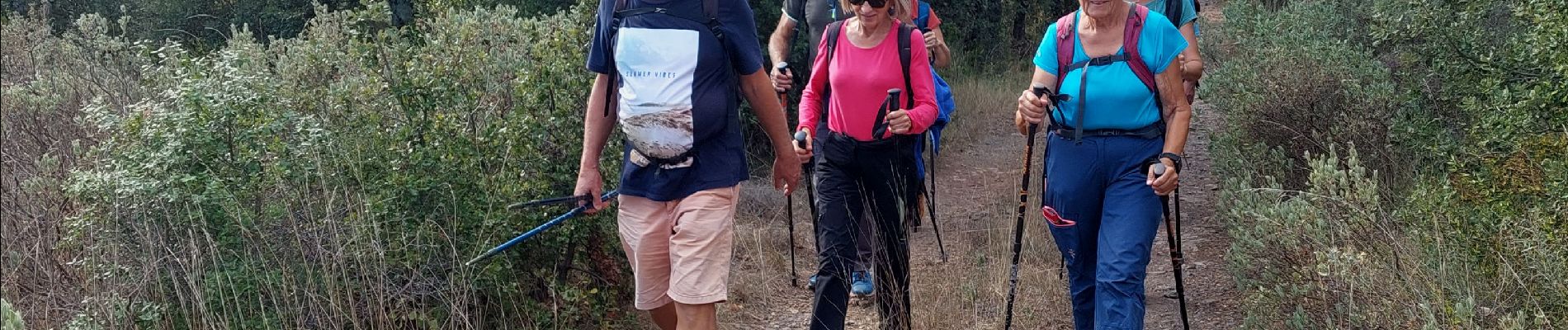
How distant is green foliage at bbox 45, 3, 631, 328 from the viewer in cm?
457

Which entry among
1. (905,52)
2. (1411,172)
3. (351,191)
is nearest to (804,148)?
(905,52)

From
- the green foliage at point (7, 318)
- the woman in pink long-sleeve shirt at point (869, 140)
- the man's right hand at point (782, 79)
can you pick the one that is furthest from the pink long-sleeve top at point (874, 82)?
the green foliage at point (7, 318)

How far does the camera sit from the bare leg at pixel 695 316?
14.4ft

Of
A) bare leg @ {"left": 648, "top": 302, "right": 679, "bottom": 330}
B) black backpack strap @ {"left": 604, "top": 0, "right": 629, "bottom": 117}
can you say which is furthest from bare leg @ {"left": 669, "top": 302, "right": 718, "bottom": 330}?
black backpack strap @ {"left": 604, "top": 0, "right": 629, "bottom": 117}

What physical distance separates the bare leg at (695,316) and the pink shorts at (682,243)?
35mm

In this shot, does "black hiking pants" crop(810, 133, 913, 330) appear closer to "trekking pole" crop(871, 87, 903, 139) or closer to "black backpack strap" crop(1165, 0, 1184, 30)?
"trekking pole" crop(871, 87, 903, 139)

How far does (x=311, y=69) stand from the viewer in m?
5.82

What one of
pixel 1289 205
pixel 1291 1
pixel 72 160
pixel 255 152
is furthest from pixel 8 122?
pixel 1291 1

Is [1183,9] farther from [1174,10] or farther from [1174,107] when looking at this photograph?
[1174,107]

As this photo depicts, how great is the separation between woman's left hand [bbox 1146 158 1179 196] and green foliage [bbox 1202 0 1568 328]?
537mm

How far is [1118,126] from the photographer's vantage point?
4.52 meters

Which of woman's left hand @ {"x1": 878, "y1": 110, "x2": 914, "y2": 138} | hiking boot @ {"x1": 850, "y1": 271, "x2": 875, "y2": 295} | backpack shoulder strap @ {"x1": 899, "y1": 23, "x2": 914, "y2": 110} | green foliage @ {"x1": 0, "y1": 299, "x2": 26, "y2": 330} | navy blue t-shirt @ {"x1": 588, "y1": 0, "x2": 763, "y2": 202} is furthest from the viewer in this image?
hiking boot @ {"x1": 850, "y1": 271, "x2": 875, "y2": 295}

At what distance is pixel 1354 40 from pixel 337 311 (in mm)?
6469

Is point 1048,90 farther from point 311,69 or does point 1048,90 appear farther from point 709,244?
point 311,69
